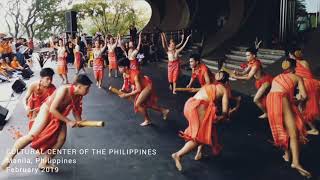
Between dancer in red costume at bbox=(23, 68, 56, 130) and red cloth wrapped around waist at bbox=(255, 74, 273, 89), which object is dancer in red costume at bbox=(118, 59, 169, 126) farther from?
red cloth wrapped around waist at bbox=(255, 74, 273, 89)

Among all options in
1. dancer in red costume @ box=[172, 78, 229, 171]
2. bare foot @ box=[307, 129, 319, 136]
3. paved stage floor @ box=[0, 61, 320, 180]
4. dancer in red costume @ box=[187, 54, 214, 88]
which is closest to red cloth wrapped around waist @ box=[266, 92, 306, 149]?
paved stage floor @ box=[0, 61, 320, 180]

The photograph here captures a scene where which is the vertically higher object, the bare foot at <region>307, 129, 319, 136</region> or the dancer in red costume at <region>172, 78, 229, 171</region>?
the dancer in red costume at <region>172, 78, 229, 171</region>

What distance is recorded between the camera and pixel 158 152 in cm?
599

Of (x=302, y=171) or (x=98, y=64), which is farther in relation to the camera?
(x=98, y=64)

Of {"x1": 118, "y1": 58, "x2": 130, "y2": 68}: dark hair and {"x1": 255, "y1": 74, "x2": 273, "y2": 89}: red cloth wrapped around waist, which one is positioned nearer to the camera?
{"x1": 118, "y1": 58, "x2": 130, "y2": 68}: dark hair

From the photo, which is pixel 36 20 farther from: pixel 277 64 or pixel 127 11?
pixel 277 64

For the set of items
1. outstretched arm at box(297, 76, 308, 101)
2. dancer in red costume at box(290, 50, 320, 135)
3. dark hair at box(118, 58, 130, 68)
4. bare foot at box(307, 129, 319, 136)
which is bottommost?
bare foot at box(307, 129, 319, 136)

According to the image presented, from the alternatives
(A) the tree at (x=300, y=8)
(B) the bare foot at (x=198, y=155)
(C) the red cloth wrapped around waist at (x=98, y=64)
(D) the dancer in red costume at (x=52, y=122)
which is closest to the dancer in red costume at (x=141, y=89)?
(B) the bare foot at (x=198, y=155)

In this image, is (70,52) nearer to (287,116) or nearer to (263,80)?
(263,80)

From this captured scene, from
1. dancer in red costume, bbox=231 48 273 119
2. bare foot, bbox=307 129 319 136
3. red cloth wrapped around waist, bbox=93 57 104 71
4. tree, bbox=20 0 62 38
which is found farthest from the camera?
tree, bbox=20 0 62 38

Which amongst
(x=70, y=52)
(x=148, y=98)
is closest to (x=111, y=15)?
(x=70, y=52)

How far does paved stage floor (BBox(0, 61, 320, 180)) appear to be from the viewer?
5.07 m

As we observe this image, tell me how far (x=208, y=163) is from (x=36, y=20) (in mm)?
33740

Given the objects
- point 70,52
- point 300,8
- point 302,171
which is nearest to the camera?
point 302,171
